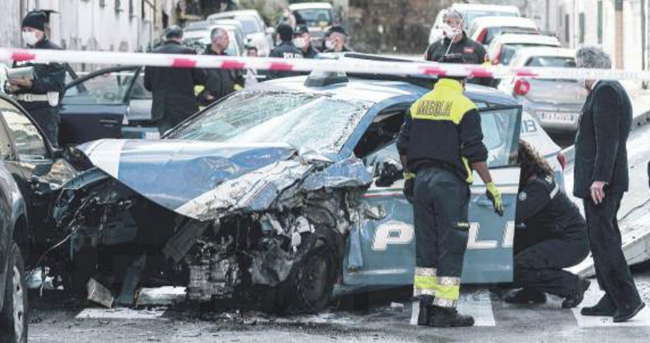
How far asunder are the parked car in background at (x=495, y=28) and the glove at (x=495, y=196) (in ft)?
88.6

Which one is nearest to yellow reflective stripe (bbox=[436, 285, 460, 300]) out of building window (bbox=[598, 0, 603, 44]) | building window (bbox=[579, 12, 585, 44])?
building window (bbox=[598, 0, 603, 44])

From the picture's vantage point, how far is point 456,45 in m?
15.6

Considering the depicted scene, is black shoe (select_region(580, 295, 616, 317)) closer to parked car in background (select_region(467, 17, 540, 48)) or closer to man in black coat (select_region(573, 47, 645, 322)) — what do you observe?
man in black coat (select_region(573, 47, 645, 322))

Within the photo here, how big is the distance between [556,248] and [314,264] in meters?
1.76

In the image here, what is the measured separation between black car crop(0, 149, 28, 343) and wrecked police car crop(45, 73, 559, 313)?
1.35m

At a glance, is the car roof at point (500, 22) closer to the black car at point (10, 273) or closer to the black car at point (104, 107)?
the black car at point (104, 107)

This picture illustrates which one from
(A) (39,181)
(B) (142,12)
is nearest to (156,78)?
(A) (39,181)

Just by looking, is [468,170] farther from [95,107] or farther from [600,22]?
[600,22]

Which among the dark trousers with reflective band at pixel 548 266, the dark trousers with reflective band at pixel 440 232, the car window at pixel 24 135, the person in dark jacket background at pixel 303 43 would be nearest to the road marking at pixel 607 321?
the dark trousers with reflective band at pixel 548 266

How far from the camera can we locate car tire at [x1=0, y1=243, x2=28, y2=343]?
8.19m

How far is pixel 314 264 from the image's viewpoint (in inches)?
406

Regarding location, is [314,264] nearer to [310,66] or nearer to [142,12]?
[310,66]

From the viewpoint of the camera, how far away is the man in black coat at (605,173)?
400 inches

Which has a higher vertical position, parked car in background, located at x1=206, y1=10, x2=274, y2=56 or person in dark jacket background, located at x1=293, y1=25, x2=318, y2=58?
person in dark jacket background, located at x1=293, y1=25, x2=318, y2=58
